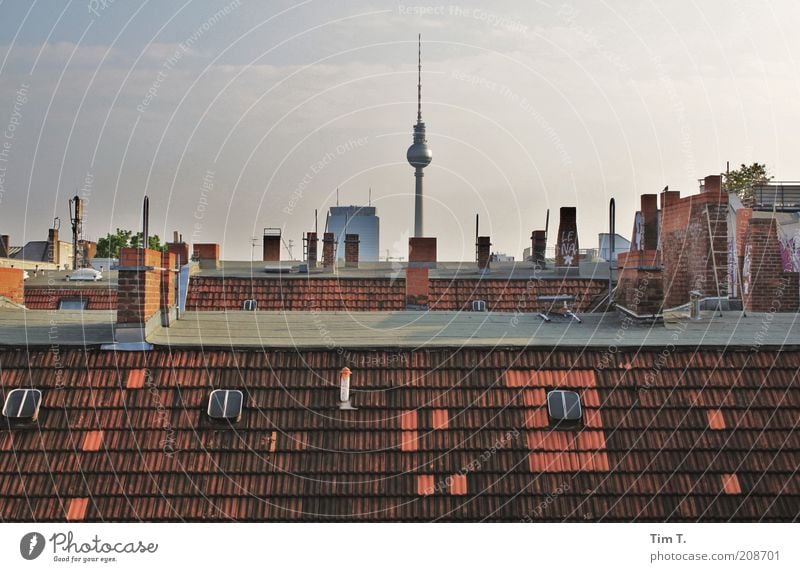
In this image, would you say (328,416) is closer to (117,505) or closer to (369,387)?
(369,387)

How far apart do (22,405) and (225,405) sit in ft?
9.82

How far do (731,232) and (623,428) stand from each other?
→ 15040 mm

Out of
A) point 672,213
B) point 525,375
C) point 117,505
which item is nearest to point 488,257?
point 672,213

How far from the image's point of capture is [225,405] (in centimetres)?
1136

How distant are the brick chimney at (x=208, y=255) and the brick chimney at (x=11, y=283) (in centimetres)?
1186

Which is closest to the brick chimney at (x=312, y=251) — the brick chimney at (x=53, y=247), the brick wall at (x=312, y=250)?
the brick wall at (x=312, y=250)

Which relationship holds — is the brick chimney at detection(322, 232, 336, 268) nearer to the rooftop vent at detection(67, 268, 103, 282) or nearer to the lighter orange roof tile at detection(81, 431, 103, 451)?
the rooftop vent at detection(67, 268, 103, 282)

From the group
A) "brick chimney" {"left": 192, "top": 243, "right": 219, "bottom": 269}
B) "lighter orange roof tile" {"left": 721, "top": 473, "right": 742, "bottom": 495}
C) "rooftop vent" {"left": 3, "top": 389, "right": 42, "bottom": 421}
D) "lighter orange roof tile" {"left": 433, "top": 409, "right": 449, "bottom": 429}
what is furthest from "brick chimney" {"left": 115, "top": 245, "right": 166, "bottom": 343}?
"brick chimney" {"left": 192, "top": 243, "right": 219, "bottom": 269}

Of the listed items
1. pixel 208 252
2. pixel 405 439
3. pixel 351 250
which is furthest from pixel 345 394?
pixel 351 250

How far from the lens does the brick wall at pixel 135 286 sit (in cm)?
1253

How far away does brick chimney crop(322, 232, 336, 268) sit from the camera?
1273 inches

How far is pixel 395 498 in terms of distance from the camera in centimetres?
1072

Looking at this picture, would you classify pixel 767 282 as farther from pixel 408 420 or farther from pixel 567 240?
pixel 408 420

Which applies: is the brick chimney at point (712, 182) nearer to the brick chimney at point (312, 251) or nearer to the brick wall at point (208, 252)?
the brick chimney at point (312, 251)
